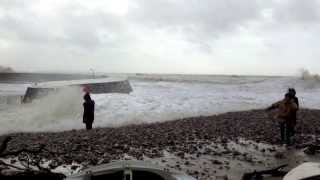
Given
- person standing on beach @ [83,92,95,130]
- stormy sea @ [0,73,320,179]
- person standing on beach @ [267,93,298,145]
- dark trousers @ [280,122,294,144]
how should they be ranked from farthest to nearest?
person standing on beach @ [83,92,95,130], dark trousers @ [280,122,294,144], person standing on beach @ [267,93,298,145], stormy sea @ [0,73,320,179]

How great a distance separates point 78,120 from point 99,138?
36.6ft

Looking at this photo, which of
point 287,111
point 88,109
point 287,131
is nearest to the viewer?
point 287,111

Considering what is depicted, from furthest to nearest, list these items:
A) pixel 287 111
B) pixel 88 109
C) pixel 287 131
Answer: pixel 88 109 → pixel 287 131 → pixel 287 111

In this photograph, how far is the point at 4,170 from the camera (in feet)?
22.0

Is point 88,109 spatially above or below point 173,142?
above

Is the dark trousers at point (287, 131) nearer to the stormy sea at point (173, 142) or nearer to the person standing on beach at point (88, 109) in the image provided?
the stormy sea at point (173, 142)

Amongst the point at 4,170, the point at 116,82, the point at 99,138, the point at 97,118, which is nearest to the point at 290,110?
the point at 99,138

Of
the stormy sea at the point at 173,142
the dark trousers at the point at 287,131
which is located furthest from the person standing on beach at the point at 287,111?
the stormy sea at the point at 173,142

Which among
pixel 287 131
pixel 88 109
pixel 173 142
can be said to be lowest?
pixel 173 142

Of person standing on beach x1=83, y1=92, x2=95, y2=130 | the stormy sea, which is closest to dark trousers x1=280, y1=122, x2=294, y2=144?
the stormy sea

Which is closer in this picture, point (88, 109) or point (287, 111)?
point (287, 111)

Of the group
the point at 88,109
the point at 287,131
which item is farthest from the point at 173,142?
the point at 88,109

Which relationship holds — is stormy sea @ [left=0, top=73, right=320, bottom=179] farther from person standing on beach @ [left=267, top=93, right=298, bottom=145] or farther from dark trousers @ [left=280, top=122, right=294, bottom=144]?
person standing on beach @ [left=267, top=93, right=298, bottom=145]

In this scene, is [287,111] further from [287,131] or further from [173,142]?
[173,142]
